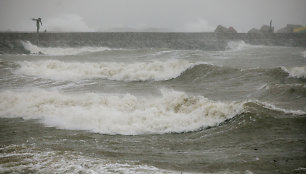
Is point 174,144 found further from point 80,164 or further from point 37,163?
point 37,163

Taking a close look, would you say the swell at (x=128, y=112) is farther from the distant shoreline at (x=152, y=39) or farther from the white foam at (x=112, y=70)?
the distant shoreline at (x=152, y=39)

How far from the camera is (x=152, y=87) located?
1428 cm

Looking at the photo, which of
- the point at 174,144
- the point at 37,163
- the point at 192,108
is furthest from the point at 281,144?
the point at 37,163

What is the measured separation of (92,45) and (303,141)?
1263 inches

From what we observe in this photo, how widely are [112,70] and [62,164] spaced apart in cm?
1366

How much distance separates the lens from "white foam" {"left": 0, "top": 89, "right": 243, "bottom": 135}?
786 cm

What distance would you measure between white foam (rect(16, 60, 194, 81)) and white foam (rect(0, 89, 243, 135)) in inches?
256

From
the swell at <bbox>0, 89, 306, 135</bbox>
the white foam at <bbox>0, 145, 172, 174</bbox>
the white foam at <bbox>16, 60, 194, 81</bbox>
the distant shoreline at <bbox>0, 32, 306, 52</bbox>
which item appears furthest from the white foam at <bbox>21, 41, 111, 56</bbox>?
the white foam at <bbox>0, 145, 172, 174</bbox>

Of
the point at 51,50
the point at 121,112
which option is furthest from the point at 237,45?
the point at 121,112

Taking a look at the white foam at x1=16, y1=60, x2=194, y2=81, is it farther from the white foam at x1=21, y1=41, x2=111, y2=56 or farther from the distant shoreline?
the distant shoreline

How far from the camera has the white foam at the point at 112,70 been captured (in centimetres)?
1704

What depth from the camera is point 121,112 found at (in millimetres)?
9164

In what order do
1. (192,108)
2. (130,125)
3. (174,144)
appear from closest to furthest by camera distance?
(174,144)
(130,125)
(192,108)

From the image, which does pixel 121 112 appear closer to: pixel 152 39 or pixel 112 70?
pixel 112 70
